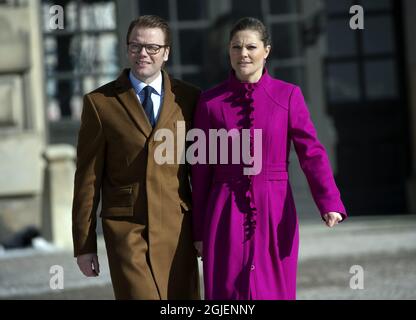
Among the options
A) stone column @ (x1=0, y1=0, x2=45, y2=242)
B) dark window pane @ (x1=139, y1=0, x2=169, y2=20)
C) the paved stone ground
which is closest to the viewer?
the paved stone ground

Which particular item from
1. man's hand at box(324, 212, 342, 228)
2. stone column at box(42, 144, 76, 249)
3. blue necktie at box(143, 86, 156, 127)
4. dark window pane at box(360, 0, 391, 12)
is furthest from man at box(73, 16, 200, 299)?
dark window pane at box(360, 0, 391, 12)

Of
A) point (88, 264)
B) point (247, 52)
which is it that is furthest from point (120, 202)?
point (247, 52)

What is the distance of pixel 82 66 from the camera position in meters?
11.2

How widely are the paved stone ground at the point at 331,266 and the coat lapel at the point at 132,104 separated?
9.78 ft

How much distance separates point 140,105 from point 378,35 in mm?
7850

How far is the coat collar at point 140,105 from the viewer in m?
3.80

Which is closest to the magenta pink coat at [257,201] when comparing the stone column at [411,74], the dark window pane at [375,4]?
the stone column at [411,74]

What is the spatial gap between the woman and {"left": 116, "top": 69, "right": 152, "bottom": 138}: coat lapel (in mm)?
217

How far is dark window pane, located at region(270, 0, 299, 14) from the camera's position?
1105 cm

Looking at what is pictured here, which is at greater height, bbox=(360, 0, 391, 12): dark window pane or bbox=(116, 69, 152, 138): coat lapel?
bbox=(360, 0, 391, 12): dark window pane

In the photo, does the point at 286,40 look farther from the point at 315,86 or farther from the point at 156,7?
the point at 156,7

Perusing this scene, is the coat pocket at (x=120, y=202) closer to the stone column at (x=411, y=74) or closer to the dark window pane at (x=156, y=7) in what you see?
the dark window pane at (x=156, y=7)

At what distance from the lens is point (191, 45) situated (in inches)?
441

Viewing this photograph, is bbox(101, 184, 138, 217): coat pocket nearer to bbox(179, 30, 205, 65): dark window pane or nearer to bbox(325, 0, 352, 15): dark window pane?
bbox(179, 30, 205, 65): dark window pane
